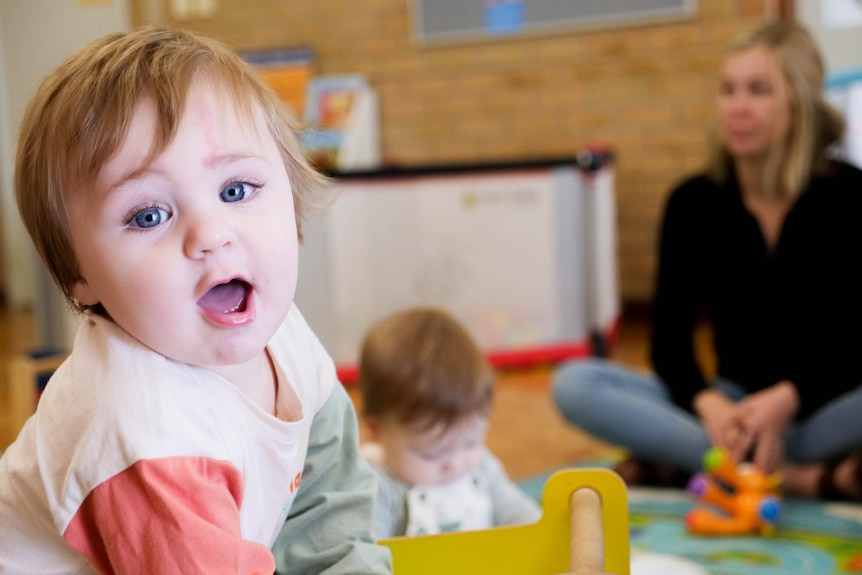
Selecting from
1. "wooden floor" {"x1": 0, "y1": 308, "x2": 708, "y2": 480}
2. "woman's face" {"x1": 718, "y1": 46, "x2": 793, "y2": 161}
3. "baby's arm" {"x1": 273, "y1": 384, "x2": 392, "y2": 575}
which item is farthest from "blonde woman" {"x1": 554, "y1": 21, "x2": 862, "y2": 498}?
"baby's arm" {"x1": 273, "y1": 384, "x2": 392, "y2": 575}

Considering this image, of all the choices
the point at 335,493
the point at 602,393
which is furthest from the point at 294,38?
the point at 335,493

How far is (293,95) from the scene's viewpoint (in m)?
4.33

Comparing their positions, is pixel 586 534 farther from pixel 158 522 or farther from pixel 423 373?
pixel 423 373

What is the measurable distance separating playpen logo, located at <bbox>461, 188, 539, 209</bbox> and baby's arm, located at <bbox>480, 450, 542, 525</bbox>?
5.47ft

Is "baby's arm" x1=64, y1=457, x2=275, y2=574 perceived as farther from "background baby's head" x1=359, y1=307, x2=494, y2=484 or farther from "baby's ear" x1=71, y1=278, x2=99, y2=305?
"background baby's head" x1=359, y1=307, x2=494, y2=484

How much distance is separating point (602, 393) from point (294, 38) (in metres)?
3.02

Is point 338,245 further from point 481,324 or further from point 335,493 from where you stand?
point 335,493

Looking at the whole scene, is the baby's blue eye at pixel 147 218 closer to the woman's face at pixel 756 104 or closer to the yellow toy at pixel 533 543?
the yellow toy at pixel 533 543

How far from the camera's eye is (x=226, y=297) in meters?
0.59

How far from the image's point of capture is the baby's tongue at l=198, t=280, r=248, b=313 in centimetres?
58

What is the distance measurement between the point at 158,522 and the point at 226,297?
0.13 metres

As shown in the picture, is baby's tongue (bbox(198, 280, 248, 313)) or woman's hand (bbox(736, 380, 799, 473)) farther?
woman's hand (bbox(736, 380, 799, 473))

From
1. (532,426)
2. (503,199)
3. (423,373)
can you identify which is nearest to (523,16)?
(503,199)

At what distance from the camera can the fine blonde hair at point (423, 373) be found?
119cm
